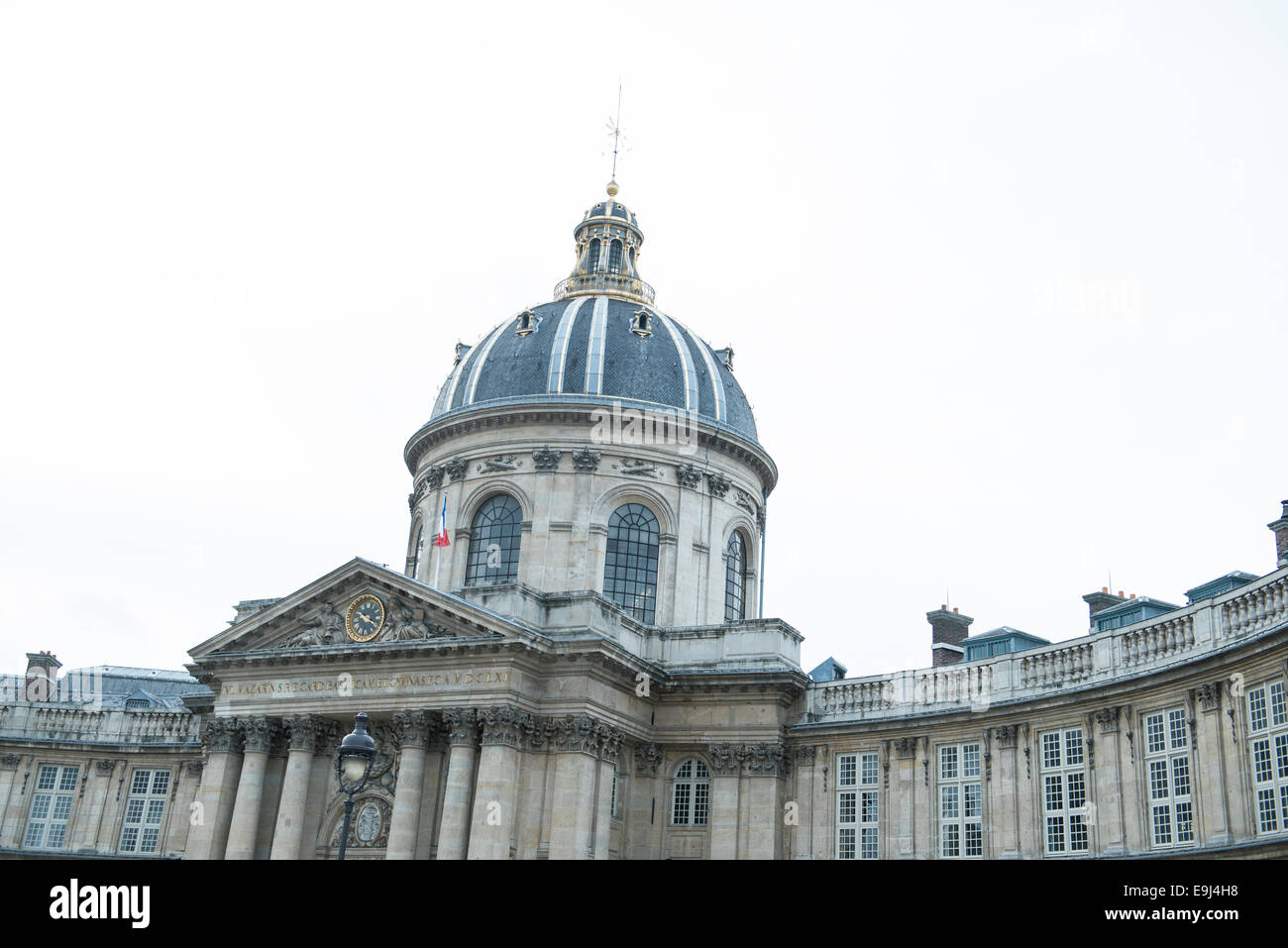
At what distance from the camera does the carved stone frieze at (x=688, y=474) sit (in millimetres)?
45312

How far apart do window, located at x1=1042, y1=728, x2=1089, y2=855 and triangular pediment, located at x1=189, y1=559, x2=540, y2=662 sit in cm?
1368

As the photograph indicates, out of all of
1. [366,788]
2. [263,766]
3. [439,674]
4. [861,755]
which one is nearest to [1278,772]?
[861,755]

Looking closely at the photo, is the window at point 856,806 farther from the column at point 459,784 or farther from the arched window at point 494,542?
the arched window at point 494,542

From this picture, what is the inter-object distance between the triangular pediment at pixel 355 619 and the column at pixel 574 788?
9.71 feet

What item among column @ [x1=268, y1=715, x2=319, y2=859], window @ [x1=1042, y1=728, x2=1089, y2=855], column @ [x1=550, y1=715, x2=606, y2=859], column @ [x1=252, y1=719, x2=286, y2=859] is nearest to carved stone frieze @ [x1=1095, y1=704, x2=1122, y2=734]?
window @ [x1=1042, y1=728, x2=1089, y2=855]

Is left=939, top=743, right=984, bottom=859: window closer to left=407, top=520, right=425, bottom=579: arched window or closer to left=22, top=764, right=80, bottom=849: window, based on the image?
left=407, top=520, right=425, bottom=579: arched window

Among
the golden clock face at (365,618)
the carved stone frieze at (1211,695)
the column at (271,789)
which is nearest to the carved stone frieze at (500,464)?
the golden clock face at (365,618)

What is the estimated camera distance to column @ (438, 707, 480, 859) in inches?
1356

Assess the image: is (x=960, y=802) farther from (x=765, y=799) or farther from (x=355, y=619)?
(x=355, y=619)

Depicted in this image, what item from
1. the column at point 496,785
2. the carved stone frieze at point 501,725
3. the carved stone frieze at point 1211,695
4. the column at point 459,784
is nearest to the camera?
the carved stone frieze at point 1211,695

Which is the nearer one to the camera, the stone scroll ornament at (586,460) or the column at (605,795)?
the column at (605,795)

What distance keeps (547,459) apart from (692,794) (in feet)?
39.8
